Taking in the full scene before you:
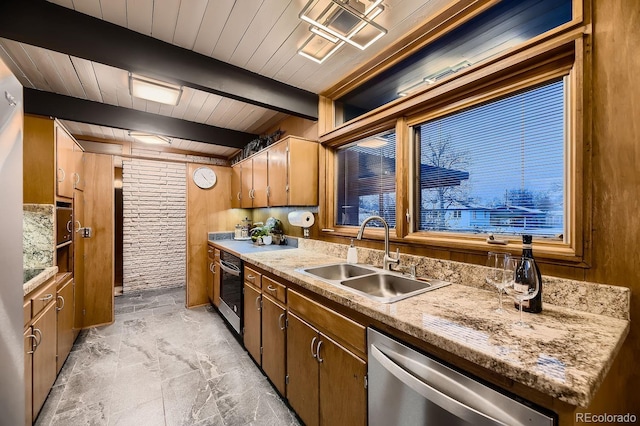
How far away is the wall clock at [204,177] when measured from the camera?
12.1ft

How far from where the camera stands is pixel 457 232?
5.18 feet

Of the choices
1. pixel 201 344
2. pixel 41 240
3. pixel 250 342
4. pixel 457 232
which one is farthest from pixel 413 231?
pixel 41 240

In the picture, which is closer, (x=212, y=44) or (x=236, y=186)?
(x=212, y=44)

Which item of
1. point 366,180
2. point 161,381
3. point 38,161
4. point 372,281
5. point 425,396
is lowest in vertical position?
point 161,381

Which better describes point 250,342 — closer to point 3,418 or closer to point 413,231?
point 3,418

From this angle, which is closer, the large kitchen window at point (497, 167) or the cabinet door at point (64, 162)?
the large kitchen window at point (497, 167)

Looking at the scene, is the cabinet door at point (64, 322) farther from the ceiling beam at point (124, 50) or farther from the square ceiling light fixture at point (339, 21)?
the square ceiling light fixture at point (339, 21)

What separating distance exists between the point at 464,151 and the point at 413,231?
0.60m

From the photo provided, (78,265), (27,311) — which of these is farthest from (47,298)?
(78,265)

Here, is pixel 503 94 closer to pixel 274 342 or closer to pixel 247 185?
pixel 274 342

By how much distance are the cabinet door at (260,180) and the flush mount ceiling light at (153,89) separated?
1.02 metres

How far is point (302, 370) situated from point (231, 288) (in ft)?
4.69

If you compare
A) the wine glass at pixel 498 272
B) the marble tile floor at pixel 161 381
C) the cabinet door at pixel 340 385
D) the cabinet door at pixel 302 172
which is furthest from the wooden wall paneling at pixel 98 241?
the wine glass at pixel 498 272

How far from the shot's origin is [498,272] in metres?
1.09
